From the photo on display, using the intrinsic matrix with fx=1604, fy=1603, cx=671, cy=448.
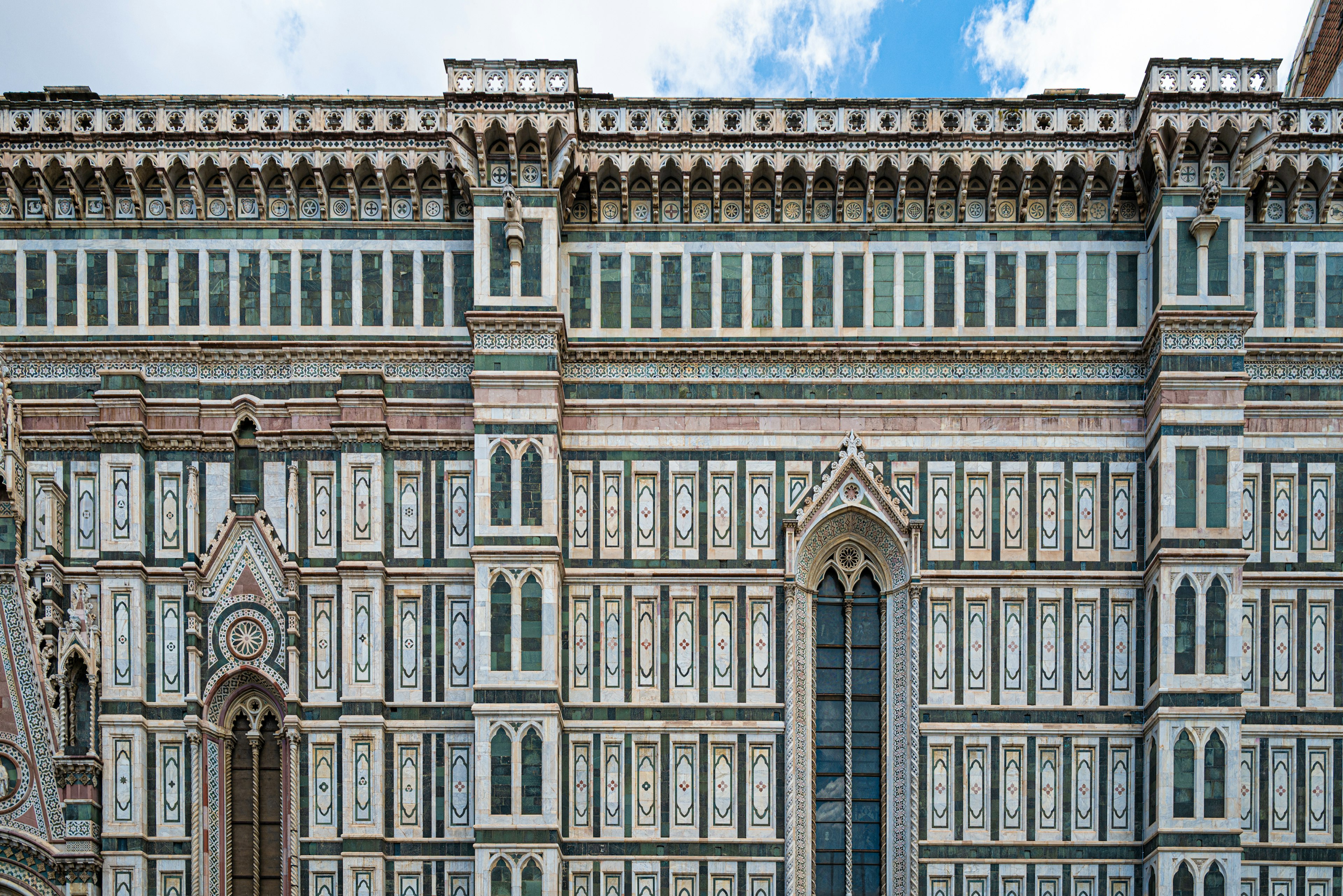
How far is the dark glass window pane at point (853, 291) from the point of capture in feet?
74.9

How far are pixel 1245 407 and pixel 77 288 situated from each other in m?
16.6

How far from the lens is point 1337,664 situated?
865 inches

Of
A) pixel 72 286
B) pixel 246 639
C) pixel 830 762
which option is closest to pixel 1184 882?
pixel 830 762

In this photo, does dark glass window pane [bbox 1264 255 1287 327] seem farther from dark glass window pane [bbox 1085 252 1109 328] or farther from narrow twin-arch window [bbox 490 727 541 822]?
narrow twin-arch window [bbox 490 727 541 822]

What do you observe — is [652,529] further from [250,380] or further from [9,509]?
[9,509]

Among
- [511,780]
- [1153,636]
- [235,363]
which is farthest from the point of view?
[235,363]

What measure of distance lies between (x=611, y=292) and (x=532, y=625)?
4.99 metres

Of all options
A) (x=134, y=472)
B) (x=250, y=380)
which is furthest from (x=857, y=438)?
(x=134, y=472)

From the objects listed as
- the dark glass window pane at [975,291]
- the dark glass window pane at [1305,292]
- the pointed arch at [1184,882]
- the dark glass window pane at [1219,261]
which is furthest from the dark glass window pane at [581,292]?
the pointed arch at [1184,882]

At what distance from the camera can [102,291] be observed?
23.0m

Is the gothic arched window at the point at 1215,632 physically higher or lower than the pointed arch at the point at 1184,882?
higher

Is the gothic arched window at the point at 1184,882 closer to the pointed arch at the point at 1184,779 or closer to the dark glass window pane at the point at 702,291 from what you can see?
the pointed arch at the point at 1184,779

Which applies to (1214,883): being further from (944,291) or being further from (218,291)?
(218,291)

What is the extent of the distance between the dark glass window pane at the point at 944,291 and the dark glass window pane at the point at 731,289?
9.06 ft
